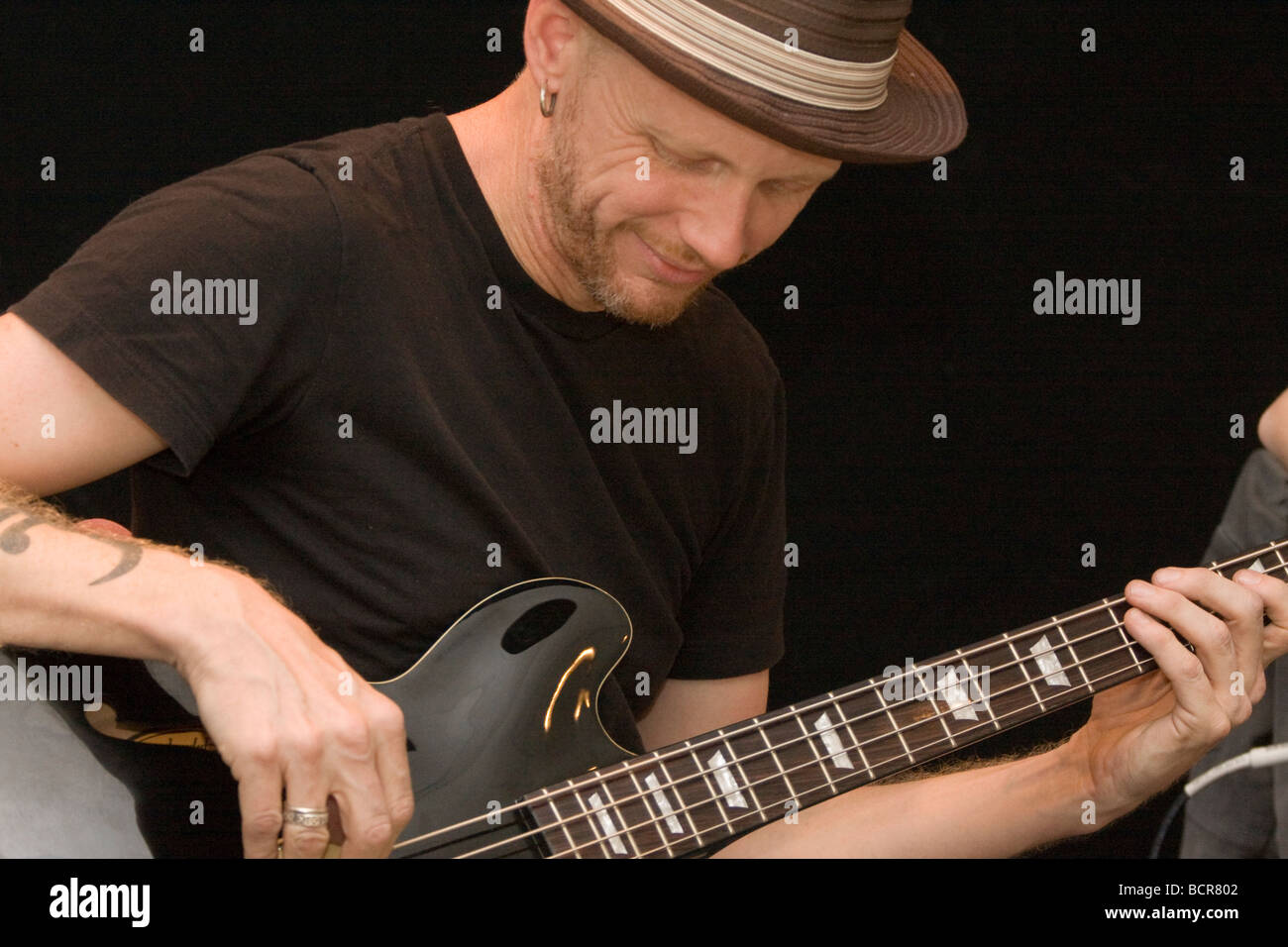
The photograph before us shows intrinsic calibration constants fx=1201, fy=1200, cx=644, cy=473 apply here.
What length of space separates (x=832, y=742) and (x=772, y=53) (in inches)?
28.8

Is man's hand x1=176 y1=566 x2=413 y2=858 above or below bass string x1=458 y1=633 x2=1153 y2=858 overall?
above

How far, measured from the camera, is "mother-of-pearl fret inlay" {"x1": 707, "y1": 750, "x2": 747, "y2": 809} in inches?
50.1

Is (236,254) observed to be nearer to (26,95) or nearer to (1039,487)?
(26,95)

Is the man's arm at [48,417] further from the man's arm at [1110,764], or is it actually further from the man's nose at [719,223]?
the man's arm at [1110,764]

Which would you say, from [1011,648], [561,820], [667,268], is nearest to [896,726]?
[1011,648]

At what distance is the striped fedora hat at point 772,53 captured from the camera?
3.92 ft

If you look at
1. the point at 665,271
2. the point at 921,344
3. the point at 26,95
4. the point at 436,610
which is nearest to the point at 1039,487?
the point at 921,344

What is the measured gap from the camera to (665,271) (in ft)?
4.54

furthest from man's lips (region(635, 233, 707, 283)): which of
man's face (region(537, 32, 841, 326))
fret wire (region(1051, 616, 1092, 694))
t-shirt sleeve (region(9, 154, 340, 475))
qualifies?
fret wire (region(1051, 616, 1092, 694))

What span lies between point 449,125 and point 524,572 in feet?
1.81

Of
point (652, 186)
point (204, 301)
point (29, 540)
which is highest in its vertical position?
point (652, 186)

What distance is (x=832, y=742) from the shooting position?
1324 mm

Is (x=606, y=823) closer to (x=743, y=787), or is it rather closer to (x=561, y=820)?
(x=561, y=820)

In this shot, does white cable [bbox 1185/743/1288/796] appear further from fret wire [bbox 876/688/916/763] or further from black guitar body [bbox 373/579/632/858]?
black guitar body [bbox 373/579/632/858]
